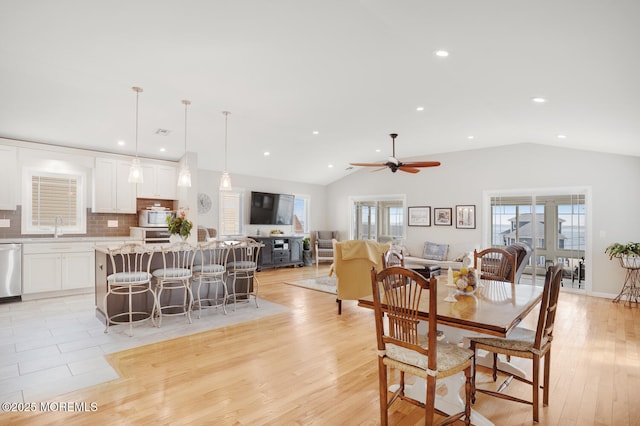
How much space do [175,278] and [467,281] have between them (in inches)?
137

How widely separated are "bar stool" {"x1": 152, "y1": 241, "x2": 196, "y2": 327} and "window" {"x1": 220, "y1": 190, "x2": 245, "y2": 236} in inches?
146

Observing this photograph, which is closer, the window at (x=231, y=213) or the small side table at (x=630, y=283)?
the small side table at (x=630, y=283)

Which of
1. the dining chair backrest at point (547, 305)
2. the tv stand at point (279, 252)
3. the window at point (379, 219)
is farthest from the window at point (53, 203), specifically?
the dining chair backrest at point (547, 305)

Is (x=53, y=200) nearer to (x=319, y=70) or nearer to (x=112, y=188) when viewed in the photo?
(x=112, y=188)

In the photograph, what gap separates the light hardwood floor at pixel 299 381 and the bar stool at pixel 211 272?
0.93 meters

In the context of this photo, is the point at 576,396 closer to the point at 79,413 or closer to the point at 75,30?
the point at 79,413

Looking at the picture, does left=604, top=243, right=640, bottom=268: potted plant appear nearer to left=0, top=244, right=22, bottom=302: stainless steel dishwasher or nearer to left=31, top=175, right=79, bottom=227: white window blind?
left=31, top=175, right=79, bottom=227: white window blind

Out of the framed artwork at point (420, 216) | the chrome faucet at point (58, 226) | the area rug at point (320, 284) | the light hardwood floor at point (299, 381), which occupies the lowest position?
the area rug at point (320, 284)

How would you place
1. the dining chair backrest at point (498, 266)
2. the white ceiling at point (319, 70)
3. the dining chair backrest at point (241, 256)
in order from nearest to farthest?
the white ceiling at point (319, 70), the dining chair backrest at point (498, 266), the dining chair backrest at point (241, 256)

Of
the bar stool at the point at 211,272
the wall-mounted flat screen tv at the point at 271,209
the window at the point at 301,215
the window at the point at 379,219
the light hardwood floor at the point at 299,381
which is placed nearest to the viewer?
the light hardwood floor at the point at 299,381

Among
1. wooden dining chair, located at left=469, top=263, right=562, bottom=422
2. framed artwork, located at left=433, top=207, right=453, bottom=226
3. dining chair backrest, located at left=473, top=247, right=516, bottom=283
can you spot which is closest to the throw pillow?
framed artwork, located at left=433, top=207, right=453, bottom=226

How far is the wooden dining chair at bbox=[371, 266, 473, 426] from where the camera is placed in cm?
198

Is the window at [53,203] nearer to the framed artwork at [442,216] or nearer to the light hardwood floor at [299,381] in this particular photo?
the light hardwood floor at [299,381]

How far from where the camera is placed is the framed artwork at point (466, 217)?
809 centimetres
